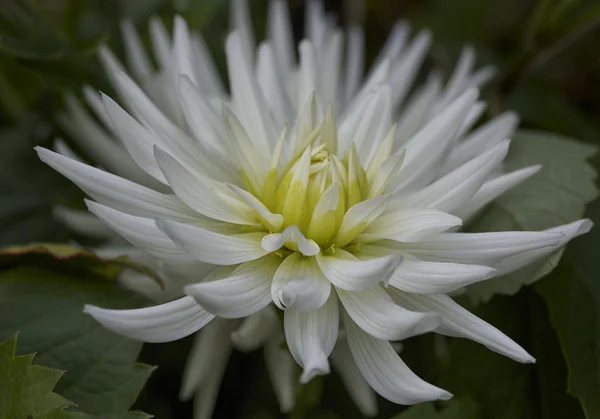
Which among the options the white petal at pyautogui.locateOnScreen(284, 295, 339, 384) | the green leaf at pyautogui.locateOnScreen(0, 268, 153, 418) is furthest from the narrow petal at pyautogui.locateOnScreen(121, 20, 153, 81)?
the white petal at pyautogui.locateOnScreen(284, 295, 339, 384)

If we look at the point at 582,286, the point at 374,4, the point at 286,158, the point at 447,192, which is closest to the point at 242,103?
the point at 286,158

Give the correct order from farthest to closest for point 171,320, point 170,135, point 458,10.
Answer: point 458,10 < point 170,135 < point 171,320

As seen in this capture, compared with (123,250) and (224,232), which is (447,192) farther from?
(123,250)

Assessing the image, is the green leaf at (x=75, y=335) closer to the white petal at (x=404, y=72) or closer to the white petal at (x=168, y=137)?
the white petal at (x=168, y=137)

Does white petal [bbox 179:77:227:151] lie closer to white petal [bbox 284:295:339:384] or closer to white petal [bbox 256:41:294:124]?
white petal [bbox 256:41:294:124]

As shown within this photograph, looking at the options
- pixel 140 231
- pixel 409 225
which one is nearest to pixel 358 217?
pixel 409 225

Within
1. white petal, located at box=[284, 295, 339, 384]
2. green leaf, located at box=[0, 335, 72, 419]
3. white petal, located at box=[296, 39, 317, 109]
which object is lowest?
green leaf, located at box=[0, 335, 72, 419]

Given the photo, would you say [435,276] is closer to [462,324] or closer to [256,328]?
[462,324]
